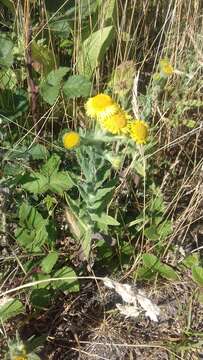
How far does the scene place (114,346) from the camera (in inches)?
50.7

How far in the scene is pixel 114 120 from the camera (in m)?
1.16

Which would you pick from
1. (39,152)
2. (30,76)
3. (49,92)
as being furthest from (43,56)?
(39,152)

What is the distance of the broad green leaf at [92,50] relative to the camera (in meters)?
1.60

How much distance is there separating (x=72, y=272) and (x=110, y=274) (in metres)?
0.19

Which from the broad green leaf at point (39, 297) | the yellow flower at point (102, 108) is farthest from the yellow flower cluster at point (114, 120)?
the broad green leaf at point (39, 297)

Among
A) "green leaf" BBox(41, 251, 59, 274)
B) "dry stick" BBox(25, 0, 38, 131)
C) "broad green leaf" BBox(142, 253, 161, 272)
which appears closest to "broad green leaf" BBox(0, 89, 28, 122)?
"dry stick" BBox(25, 0, 38, 131)

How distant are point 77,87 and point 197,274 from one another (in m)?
0.59

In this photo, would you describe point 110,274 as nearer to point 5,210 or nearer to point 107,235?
point 107,235

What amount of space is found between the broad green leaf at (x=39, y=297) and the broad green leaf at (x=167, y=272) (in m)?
0.31

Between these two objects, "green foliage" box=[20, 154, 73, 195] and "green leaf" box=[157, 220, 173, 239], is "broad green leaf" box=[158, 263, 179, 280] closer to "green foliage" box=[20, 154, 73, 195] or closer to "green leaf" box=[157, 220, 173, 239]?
"green leaf" box=[157, 220, 173, 239]

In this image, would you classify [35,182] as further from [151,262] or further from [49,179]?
[151,262]

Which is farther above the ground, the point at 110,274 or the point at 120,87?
the point at 120,87

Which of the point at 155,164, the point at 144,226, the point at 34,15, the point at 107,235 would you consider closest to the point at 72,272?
the point at 107,235

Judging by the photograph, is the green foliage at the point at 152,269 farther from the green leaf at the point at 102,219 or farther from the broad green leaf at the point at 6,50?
the broad green leaf at the point at 6,50
